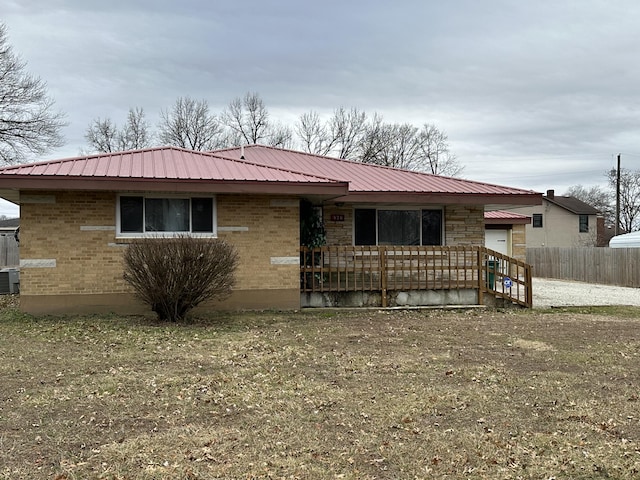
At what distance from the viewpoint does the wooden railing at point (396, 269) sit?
1254 cm

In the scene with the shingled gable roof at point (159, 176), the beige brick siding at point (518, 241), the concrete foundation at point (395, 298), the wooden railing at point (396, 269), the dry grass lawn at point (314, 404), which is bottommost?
the dry grass lawn at point (314, 404)

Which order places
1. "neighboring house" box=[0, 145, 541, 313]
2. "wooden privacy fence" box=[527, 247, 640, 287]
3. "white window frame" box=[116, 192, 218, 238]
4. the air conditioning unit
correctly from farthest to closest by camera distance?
1. "wooden privacy fence" box=[527, 247, 640, 287]
2. the air conditioning unit
3. "white window frame" box=[116, 192, 218, 238]
4. "neighboring house" box=[0, 145, 541, 313]

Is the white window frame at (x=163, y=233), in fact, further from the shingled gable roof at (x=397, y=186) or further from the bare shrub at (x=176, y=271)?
the shingled gable roof at (x=397, y=186)

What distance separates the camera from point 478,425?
489 cm

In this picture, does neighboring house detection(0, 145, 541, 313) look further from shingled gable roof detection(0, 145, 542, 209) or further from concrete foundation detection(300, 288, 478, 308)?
concrete foundation detection(300, 288, 478, 308)

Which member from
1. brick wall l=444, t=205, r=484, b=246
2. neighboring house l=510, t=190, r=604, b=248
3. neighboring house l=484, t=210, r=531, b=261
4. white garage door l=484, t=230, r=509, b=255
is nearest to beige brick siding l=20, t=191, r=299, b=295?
brick wall l=444, t=205, r=484, b=246

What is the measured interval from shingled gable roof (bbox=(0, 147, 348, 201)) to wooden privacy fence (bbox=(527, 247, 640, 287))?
1586cm

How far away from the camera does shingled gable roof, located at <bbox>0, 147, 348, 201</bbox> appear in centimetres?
1057

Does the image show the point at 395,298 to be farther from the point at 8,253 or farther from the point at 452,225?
the point at 8,253

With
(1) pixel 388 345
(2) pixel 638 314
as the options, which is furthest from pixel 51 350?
(2) pixel 638 314

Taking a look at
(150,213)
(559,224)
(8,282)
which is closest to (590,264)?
(150,213)

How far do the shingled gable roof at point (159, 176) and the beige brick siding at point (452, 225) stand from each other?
2168mm

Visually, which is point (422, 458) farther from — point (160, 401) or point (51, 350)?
point (51, 350)

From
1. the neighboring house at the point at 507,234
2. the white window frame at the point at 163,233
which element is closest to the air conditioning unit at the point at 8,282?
the white window frame at the point at 163,233
